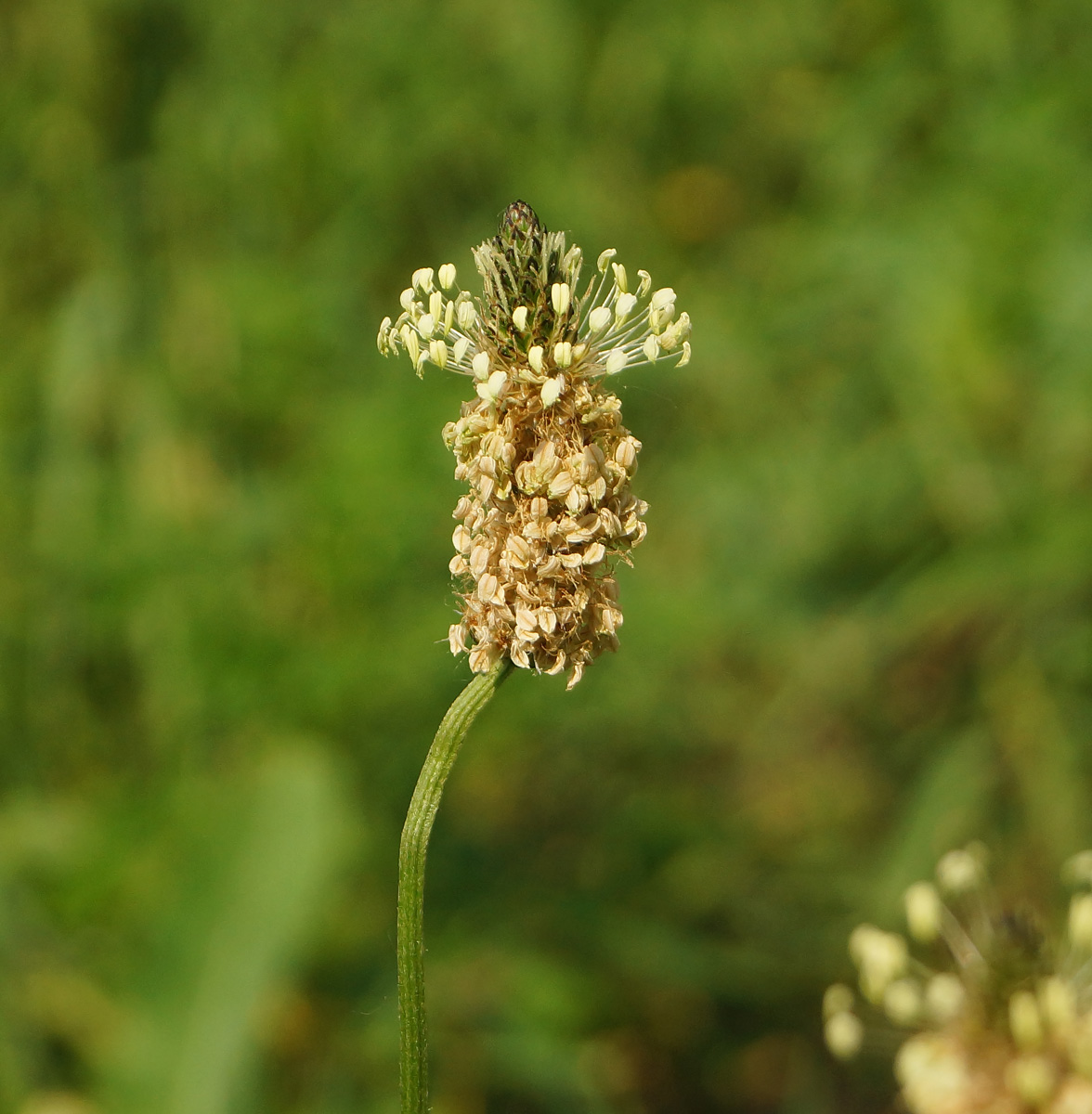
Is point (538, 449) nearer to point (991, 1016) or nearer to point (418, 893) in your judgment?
point (418, 893)

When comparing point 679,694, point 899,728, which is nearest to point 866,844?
point 899,728

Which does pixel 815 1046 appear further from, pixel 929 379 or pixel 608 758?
pixel 929 379

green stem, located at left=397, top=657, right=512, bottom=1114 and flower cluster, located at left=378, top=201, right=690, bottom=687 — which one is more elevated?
flower cluster, located at left=378, top=201, right=690, bottom=687

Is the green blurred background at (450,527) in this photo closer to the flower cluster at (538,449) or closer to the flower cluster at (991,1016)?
the flower cluster at (991,1016)

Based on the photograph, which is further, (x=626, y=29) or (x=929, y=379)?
(x=626, y=29)

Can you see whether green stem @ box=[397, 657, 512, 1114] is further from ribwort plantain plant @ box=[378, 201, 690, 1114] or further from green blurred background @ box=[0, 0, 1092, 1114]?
green blurred background @ box=[0, 0, 1092, 1114]

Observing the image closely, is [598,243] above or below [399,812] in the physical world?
above

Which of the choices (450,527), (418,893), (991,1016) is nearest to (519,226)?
(418,893)

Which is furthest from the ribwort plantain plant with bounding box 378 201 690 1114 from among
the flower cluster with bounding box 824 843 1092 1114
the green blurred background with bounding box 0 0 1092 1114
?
the green blurred background with bounding box 0 0 1092 1114
